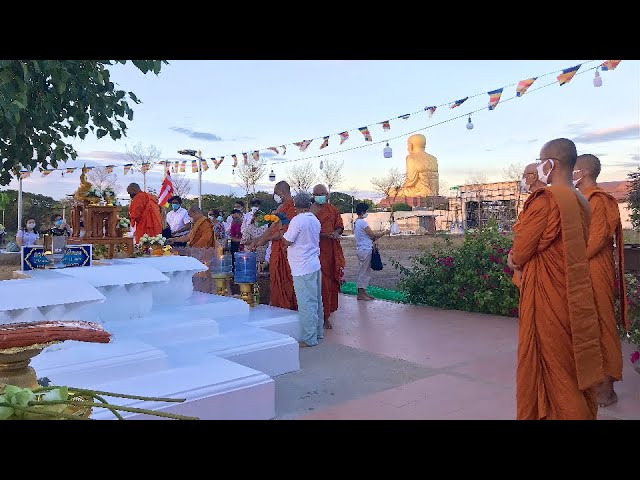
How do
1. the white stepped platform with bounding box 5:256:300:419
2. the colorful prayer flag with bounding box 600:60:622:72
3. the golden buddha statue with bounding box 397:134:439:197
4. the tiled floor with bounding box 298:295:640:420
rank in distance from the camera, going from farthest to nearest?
the golden buddha statue with bounding box 397:134:439:197 → the colorful prayer flag with bounding box 600:60:622:72 → the tiled floor with bounding box 298:295:640:420 → the white stepped platform with bounding box 5:256:300:419

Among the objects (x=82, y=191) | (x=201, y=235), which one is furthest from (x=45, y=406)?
(x=201, y=235)

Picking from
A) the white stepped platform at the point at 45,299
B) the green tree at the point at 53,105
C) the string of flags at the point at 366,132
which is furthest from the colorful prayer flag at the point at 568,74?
the white stepped platform at the point at 45,299

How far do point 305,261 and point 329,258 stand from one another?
5.06ft

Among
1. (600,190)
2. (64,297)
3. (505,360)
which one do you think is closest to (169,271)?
(64,297)

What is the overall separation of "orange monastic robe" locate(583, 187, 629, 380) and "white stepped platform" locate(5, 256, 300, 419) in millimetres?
2452

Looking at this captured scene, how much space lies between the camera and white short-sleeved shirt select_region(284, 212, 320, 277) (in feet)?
18.8

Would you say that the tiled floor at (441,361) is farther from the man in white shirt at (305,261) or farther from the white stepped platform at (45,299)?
the white stepped platform at (45,299)

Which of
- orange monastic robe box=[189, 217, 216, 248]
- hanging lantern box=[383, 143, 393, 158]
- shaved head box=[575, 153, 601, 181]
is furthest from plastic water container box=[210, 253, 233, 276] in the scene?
hanging lantern box=[383, 143, 393, 158]

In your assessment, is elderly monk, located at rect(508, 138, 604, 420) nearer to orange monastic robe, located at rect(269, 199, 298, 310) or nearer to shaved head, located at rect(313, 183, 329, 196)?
orange monastic robe, located at rect(269, 199, 298, 310)

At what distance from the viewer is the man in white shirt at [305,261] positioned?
5.75 meters

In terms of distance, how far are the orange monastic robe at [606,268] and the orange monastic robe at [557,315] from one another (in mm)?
762

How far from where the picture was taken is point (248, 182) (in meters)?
30.3

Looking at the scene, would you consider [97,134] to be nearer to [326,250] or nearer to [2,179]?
[2,179]

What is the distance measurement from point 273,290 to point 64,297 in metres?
3.40
